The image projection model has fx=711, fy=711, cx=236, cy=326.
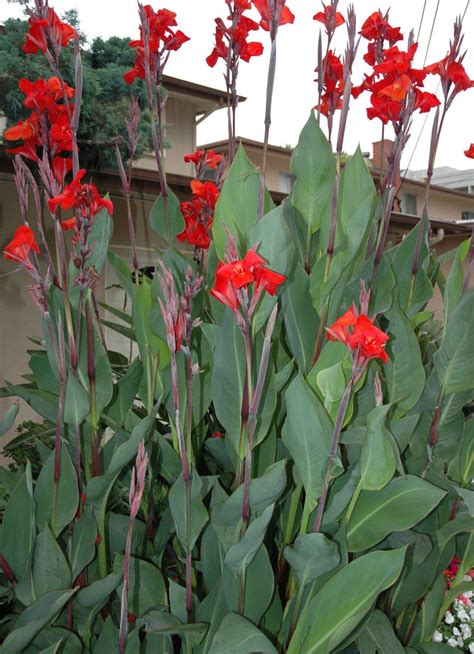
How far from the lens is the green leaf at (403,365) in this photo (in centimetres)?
82

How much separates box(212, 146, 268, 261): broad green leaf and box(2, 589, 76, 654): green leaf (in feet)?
1.31

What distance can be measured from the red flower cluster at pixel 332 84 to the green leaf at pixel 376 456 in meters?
0.45

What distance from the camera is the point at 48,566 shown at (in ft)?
2.50

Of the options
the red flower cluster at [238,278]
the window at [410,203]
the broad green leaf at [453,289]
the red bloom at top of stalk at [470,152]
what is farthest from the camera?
the window at [410,203]

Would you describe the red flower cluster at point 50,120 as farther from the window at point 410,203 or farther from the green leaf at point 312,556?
the window at point 410,203

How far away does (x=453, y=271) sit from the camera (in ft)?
3.00

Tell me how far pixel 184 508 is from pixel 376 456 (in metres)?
0.19

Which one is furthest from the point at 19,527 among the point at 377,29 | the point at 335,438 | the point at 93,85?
the point at 93,85

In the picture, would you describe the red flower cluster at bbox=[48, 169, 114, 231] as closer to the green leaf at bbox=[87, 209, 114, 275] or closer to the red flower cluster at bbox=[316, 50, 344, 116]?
the green leaf at bbox=[87, 209, 114, 275]

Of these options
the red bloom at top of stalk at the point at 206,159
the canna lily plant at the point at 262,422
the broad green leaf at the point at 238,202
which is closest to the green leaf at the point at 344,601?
the canna lily plant at the point at 262,422

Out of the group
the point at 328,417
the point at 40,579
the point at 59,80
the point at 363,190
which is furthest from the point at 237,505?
the point at 59,80

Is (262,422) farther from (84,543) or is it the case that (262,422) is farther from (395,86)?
(395,86)

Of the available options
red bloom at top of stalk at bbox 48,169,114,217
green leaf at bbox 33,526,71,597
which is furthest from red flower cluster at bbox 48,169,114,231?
green leaf at bbox 33,526,71,597

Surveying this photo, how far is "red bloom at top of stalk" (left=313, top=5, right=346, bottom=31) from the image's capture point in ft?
2.84
